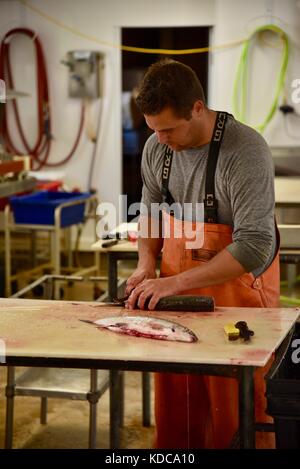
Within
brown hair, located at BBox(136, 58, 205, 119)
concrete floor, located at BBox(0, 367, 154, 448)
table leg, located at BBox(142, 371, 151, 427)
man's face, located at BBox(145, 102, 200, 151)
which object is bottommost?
concrete floor, located at BBox(0, 367, 154, 448)

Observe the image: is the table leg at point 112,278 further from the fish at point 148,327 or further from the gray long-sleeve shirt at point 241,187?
the fish at point 148,327

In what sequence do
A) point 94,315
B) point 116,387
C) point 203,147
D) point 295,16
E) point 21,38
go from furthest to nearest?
point 21,38 < point 295,16 < point 116,387 < point 203,147 < point 94,315

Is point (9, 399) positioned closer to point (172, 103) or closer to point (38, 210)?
point (172, 103)

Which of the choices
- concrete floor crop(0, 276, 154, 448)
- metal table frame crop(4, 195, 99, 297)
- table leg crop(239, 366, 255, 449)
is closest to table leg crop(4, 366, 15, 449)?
concrete floor crop(0, 276, 154, 448)

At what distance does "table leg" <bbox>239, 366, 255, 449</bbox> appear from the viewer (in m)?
2.26

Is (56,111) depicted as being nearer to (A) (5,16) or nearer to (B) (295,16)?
(A) (5,16)

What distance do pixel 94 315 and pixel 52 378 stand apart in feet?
3.22

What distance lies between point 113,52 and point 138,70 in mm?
1953

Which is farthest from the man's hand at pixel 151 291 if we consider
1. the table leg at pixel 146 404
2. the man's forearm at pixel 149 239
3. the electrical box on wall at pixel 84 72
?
the electrical box on wall at pixel 84 72

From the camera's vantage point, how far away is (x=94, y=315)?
2.79 meters

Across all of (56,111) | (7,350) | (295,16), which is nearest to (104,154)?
(56,111)

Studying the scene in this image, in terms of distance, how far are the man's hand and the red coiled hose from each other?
19.1 feet

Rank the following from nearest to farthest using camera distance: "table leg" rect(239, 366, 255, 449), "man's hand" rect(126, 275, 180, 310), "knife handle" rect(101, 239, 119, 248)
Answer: "table leg" rect(239, 366, 255, 449), "man's hand" rect(126, 275, 180, 310), "knife handle" rect(101, 239, 119, 248)

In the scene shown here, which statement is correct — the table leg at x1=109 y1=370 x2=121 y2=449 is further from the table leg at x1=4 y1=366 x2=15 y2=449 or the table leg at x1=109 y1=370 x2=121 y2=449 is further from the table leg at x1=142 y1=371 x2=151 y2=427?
the table leg at x1=142 y1=371 x2=151 y2=427
